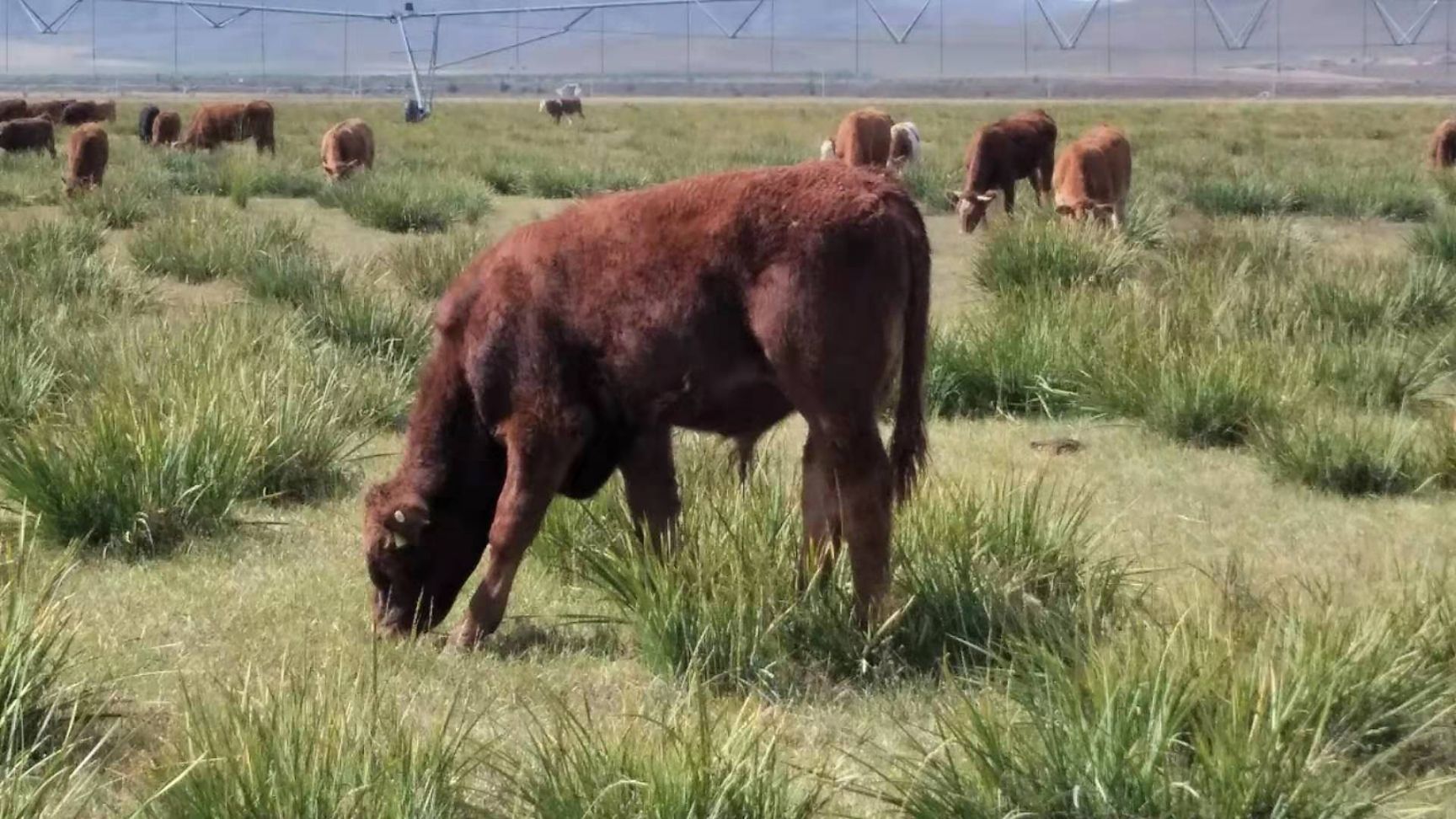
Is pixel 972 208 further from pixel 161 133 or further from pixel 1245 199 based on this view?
pixel 161 133

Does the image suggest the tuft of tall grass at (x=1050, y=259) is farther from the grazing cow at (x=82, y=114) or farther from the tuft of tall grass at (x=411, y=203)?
the grazing cow at (x=82, y=114)

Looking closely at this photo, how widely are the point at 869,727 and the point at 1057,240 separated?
10.1m

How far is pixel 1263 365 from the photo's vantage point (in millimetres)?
11195

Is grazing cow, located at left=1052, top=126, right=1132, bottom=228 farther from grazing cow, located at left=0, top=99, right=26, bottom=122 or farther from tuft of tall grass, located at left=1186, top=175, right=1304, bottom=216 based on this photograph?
grazing cow, located at left=0, top=99, right=26, bottom=122

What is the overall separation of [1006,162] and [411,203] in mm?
8367

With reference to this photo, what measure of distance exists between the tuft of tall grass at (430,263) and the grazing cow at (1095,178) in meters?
6.83

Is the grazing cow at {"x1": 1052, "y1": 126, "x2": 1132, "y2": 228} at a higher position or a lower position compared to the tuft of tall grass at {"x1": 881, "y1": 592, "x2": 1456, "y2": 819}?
higher

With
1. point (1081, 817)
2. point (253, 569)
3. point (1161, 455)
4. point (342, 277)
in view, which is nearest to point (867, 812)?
point (1081, 817)

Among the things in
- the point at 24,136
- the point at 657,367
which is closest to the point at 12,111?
the point at 24,136

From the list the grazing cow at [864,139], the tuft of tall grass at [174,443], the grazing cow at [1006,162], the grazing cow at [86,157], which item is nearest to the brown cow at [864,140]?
the grazing cow at [864,139]

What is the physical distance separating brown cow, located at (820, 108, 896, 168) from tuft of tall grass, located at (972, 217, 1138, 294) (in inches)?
573

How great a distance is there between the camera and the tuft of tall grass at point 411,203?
74.3ft

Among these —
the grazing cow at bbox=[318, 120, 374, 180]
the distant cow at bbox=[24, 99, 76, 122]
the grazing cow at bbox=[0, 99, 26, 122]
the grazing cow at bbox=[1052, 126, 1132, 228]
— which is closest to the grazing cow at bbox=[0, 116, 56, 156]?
the grazing cow at bbox=[318, 120, 374, 180]

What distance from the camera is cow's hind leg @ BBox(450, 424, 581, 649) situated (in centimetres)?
648
